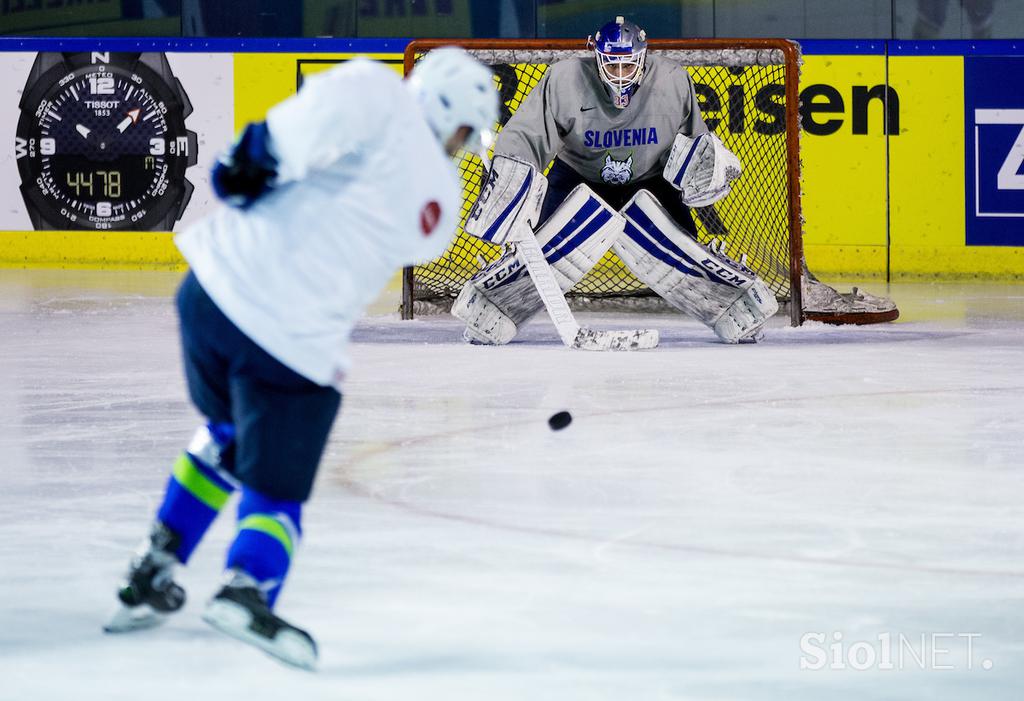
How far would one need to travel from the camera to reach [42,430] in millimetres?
4129

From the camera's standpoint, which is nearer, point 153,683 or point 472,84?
point 153,683

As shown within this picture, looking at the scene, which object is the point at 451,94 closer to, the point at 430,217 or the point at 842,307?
the point at 430,217

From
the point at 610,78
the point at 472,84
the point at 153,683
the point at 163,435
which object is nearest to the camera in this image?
the point at 153,683

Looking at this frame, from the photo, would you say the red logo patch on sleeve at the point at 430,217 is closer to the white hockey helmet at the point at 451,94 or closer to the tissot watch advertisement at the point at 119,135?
the white hockey helmet at the point at 451,94

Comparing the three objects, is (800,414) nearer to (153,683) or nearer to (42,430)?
(42,430)

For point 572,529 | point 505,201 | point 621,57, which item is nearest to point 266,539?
point 572,529

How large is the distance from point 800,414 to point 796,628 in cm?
205

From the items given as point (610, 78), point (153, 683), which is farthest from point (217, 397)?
point (610, 78)

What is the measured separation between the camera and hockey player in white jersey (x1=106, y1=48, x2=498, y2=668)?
2158 mm

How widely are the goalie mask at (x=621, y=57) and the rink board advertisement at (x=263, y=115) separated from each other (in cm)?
189

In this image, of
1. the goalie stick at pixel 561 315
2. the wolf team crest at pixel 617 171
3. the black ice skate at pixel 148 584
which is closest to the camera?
the black ice skate at pixel 148 584

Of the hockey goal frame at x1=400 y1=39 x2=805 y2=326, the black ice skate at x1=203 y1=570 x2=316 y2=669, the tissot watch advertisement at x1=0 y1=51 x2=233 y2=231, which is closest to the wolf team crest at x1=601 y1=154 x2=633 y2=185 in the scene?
the hockey goal frame at x1=400 y1=39 x2=805 y2=326

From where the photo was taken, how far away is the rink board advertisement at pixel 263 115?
814cm

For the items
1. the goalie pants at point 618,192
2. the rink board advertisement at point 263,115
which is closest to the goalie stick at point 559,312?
the goalie pants at point 618,192
